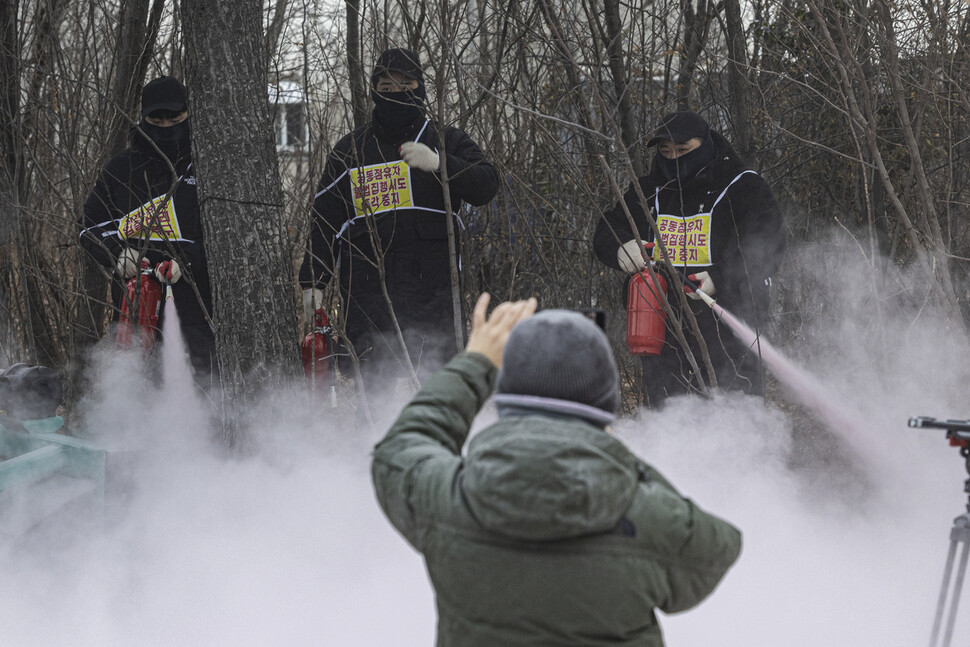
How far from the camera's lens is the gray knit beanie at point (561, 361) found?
1.74 m

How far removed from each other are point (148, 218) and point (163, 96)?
627 mm

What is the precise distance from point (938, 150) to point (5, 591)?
18.6 ft

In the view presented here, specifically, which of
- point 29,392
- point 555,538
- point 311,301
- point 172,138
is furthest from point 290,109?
point 555,538

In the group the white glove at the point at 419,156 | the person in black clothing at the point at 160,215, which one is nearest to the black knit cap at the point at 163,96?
the person in black clothing at the point at 160,215

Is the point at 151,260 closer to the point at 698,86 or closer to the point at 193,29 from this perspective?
the point at 193,29

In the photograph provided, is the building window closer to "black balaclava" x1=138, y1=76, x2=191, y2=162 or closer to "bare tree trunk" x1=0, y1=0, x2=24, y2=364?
"black balaclava" x1=138, y1=76, x2=191, y2=162

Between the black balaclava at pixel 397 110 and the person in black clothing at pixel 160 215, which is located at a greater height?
the black balaclava at pixel 397 110

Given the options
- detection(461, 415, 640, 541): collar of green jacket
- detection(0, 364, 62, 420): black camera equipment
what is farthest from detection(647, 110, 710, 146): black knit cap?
detection(461, 415, 640, 541): collar of green jacket

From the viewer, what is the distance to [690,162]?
481 cm

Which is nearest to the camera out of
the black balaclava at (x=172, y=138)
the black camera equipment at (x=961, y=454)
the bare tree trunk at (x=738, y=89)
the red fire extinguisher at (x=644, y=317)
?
the black camera equipment at (x=961, y=454)

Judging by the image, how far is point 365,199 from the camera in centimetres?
462

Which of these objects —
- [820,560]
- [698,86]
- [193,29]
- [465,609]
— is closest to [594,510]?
[465,609]

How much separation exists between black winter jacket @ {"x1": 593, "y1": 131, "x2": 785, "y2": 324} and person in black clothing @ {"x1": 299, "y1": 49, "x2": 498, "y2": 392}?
0.83 metres

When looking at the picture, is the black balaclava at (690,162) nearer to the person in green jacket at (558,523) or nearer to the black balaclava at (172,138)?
the black balaclava at (172,138)
